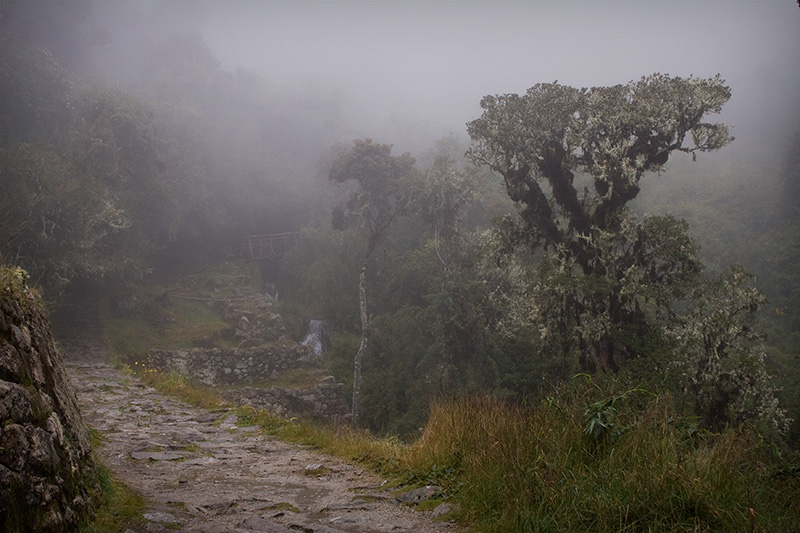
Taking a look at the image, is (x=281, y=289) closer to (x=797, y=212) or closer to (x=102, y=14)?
(x=797, y=212)

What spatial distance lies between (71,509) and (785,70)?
6586cm

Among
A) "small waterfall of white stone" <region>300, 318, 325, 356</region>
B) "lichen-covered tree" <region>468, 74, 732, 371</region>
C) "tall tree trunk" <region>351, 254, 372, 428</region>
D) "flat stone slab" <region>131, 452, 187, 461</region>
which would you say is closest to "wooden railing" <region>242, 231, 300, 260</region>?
"small waterfall of white stone" <region>300, 318, 325, 356</region>

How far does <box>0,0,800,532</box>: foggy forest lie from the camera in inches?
165

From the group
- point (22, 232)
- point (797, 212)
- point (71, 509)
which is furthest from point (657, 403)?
point (797, 212)

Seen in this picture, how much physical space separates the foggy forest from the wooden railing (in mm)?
234

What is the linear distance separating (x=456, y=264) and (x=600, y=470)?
19.5m

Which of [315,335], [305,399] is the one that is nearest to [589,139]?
[305,399]

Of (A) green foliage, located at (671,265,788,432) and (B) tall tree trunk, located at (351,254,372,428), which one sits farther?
(B) tall tree trunk, located at (351,254,372,428)

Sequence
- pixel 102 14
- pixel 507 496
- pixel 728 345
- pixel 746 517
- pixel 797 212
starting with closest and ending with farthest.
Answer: pixel 746 517 → pixel 507 496 → pixel 728 345 → pixel 797 212 → pixel 102 14

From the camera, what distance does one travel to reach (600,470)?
3.66 meters

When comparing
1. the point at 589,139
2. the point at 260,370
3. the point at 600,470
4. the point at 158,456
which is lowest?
the point at 260,370

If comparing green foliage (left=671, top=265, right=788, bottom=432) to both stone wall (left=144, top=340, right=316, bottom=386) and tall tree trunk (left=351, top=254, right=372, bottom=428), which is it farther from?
stone wall (left=144, top=340, right=316, bottom=386)

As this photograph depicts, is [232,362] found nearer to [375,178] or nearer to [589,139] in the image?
[375,178]

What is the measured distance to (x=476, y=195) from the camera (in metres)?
24.3
